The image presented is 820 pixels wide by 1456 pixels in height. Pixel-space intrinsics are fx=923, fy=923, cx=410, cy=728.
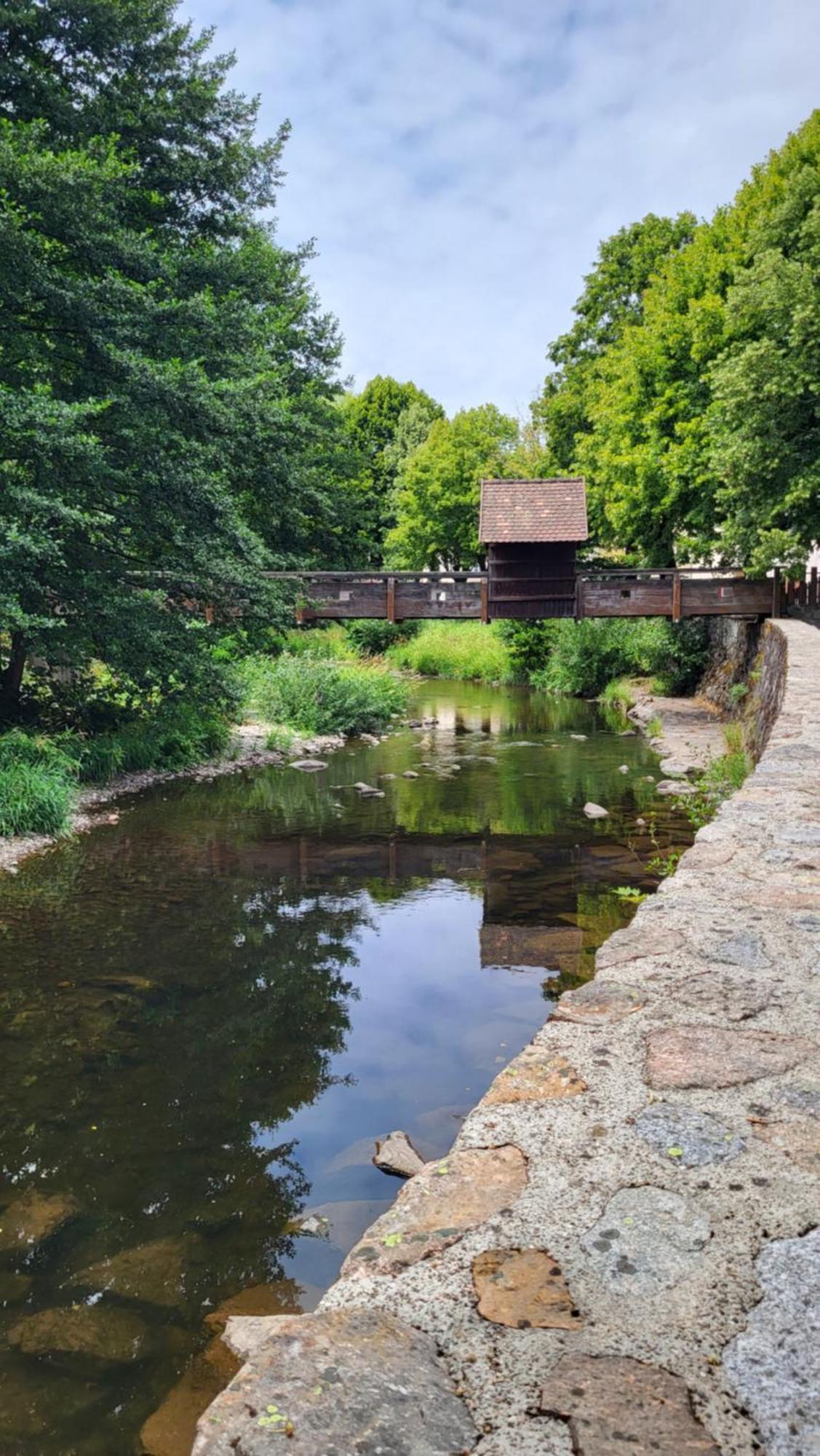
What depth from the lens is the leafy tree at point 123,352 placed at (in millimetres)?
11484

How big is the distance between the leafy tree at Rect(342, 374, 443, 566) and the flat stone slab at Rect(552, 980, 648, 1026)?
41876 mm

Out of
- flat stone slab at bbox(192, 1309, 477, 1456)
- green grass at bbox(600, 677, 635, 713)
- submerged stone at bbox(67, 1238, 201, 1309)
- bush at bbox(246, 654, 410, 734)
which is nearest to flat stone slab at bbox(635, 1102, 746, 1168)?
flat stone slab at bbox(192, 1309, 477, 1456)

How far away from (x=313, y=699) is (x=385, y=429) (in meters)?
35.3

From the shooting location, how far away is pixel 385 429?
5091cm

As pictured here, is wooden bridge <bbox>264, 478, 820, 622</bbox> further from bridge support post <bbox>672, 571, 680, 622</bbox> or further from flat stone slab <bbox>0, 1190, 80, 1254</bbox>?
flat stone slab <bbox>0, 1190, 80, 1254</bbox>

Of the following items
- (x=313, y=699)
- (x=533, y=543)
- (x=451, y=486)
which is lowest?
(x=313, y=699)

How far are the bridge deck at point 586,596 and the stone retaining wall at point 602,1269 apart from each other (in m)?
18.0

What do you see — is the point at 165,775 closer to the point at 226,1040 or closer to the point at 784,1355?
the point at 226,1040

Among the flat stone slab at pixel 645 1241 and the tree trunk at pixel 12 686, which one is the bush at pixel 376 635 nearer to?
the tree trunk at pixel 12 686

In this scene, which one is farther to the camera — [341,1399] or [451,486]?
[451,486]

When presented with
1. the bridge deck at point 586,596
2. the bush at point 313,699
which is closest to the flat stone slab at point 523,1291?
the bush at point 313,699

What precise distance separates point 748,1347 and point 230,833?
9715 mm

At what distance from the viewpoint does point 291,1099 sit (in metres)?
5.01

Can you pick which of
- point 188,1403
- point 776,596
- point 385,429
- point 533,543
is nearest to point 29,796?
point 188,1403
